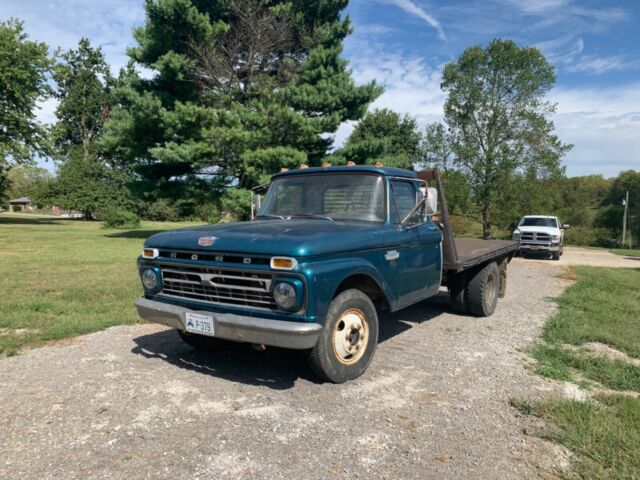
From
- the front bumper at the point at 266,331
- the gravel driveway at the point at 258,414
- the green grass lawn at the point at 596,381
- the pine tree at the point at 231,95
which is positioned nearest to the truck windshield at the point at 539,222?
the pine tree at the point at 231,95

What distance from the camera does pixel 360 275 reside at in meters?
4.32

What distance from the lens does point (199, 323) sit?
4.02 metres

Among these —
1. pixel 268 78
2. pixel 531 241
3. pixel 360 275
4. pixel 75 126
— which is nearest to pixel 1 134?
pixel 75 126

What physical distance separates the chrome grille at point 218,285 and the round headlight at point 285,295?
0.11 m

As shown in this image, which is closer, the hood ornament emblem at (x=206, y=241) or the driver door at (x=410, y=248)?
the hood ornament emblem at (x=206, y=241)

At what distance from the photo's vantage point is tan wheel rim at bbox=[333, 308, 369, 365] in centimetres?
410

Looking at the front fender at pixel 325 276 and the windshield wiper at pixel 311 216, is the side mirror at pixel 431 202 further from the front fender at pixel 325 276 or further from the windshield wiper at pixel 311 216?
the front fender at pixel 325 276

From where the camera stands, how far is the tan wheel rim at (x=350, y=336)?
4.10 meters

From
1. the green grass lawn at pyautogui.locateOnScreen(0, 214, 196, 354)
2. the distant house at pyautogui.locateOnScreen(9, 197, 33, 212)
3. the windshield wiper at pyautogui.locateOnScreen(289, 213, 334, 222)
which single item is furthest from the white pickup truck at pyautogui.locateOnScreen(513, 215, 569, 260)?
the distant house at pyautogui.locateOnScreen(9, 197, 33, 212)

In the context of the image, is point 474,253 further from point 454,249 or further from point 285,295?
point 285,295

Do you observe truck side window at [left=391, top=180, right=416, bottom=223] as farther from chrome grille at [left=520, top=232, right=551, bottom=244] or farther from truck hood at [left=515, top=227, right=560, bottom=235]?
truck hood at [left=515, top=227, right=560, bottom=235]

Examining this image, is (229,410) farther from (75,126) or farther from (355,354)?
(75,126)

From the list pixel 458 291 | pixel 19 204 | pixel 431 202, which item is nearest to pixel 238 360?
pixel 431 202

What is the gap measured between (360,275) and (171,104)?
1806 cm
